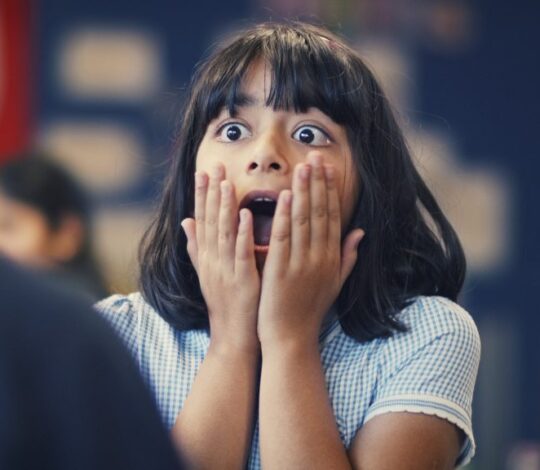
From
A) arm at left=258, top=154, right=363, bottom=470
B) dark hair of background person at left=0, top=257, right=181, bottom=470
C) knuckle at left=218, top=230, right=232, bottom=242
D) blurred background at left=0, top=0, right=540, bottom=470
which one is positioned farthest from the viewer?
blurred background at left=0, top=0, right=540, bottom=470

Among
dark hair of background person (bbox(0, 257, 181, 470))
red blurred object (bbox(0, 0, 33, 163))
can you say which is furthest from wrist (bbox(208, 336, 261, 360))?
red blurred object (bbox(0, 0, 33, 163))

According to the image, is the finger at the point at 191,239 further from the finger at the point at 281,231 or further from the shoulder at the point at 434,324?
the shoulder at the point at 434,324

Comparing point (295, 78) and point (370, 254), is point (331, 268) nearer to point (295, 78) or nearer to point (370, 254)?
point (370, 254)

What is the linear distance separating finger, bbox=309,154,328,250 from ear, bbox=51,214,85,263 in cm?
149

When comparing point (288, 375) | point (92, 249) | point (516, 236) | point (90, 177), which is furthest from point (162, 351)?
point (516, 236)

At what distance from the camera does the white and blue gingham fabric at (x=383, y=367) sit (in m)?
1.08

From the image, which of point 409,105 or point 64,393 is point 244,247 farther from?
point 409,105

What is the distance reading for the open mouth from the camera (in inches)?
45.1

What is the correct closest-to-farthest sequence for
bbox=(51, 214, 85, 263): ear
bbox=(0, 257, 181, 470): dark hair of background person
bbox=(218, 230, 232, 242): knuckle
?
bbox=(0, 257, 181, 470): dark hair of background person → bbox=(218, 230, 232, 242): knuckle → bbox=(51, 214, 85, 263): ear

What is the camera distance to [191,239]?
118 cm

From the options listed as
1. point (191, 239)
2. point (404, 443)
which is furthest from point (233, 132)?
point (404, 443)

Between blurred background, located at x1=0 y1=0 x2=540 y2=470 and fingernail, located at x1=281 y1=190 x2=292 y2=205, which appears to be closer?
fingernail, located at x1=281 y1=190 x2=292 y2=205

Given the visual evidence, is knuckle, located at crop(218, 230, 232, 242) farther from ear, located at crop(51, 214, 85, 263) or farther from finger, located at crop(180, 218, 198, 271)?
ear, located at crop(51, 214, 85, 263)

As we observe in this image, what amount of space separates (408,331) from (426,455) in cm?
13
